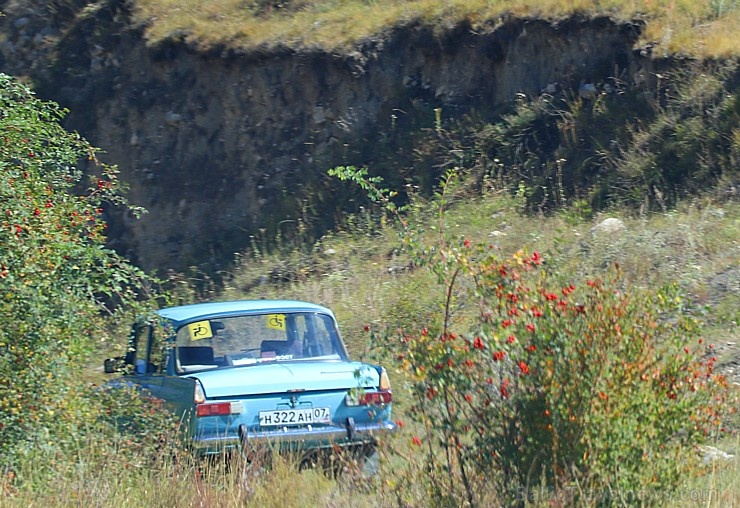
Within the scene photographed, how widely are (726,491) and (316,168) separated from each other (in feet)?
36.8

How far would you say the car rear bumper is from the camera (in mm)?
6418

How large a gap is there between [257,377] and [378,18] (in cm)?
1033

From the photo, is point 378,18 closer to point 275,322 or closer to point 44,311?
point 275,322

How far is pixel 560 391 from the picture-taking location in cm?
444

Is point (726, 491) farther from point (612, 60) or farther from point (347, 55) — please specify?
point (347, 55)

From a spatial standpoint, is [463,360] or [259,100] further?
[259,100]

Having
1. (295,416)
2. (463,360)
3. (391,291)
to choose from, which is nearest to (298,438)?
(295,416)

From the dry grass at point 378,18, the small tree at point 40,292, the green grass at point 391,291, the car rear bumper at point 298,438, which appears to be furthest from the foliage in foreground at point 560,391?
the dry grass at point 378,18

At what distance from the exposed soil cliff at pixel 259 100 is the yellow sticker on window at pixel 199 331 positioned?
23.3 ft

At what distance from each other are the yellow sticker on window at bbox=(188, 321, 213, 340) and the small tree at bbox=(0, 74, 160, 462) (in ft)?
2.06

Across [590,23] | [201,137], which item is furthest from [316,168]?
[590,23]

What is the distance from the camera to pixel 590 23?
1388 centimetres

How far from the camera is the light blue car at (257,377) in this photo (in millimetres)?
6562

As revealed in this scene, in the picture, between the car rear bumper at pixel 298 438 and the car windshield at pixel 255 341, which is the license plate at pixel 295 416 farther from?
the car windshield at pixel 255 341
